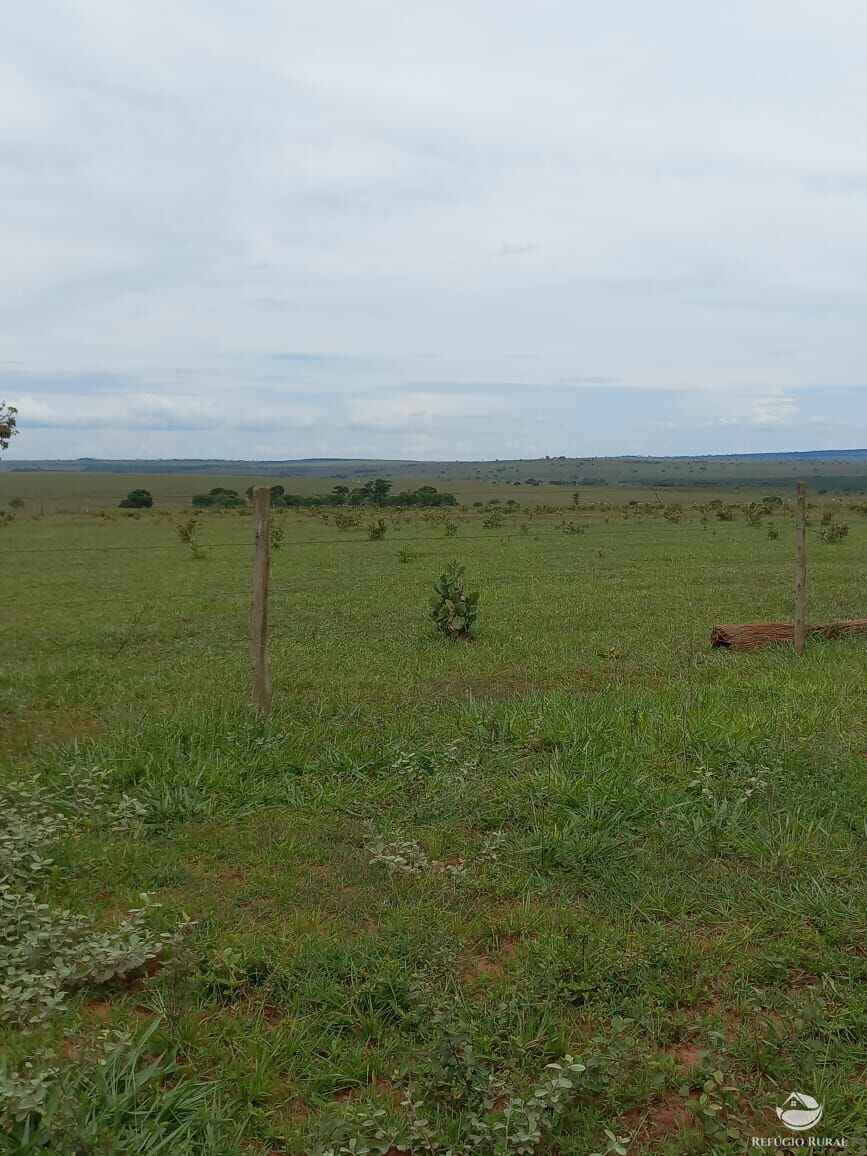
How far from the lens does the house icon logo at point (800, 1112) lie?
3186 millimetres

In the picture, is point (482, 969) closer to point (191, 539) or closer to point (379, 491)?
point (191, 539)

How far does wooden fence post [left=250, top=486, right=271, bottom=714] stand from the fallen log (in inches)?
243

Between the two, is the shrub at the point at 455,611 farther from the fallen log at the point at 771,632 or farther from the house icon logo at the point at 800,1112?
the house icon logo at the point at 800,1112

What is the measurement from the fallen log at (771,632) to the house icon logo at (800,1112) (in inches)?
313

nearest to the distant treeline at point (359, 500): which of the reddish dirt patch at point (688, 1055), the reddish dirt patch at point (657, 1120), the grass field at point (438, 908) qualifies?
the grass field at point (438, 908)

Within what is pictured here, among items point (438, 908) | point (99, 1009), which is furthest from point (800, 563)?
point (99, 1009)

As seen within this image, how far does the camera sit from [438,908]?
467 centimetres

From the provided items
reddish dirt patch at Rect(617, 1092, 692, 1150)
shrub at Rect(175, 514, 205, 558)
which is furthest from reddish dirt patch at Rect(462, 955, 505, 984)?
shrub at Rect(175, 514, 205, 558)

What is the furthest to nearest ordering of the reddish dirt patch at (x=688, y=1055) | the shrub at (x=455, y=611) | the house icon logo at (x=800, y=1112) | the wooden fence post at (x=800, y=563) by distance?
the shrub at (x=455, y=611) < the wooden fence post at (x=800, y=563) < the reddish dirt patch at (x=688, y=1055) < the house icon logo at (x=800, y=1112)

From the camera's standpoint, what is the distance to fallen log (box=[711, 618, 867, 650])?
427 inches

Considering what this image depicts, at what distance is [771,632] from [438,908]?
7.55m

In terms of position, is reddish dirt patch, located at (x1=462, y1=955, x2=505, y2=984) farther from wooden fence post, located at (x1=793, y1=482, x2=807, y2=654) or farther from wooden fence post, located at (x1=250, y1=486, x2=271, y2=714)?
wooden fence post, located at (x1=793, y1=482, x2=807, y2=654)

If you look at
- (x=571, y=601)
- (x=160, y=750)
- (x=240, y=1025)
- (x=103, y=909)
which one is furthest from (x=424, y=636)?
(x=240, y=1025)

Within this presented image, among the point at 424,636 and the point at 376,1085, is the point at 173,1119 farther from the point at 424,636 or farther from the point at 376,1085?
the point at 424,636
